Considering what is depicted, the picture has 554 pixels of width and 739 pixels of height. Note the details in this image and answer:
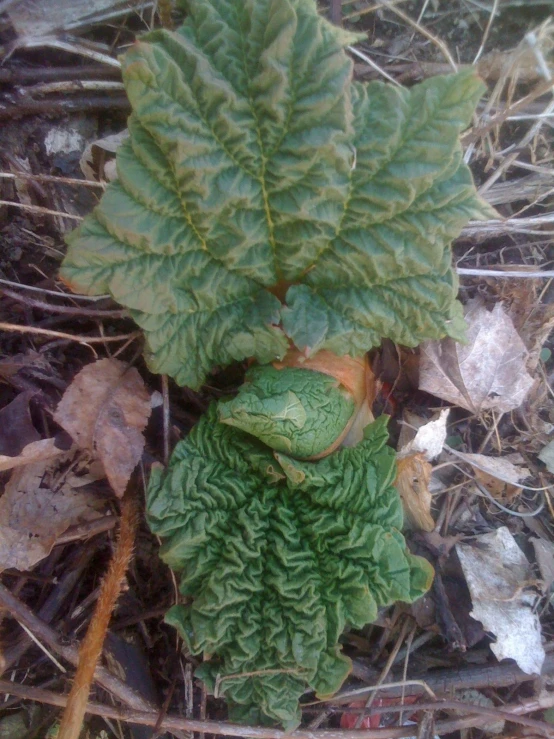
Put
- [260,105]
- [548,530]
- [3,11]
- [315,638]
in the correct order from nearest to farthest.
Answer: [260,105]
[315,638]
[3,11]
[548,530]

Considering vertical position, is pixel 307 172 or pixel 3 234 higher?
pixel 307 172

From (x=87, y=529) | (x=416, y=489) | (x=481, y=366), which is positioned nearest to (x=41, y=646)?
(x=87, y=529)

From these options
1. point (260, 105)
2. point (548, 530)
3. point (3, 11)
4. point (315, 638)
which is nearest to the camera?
point (260, 105)

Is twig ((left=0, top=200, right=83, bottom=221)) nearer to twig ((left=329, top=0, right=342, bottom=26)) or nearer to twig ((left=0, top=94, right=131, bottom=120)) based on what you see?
twig ((left=0, top=94, right=131, bottom=120))

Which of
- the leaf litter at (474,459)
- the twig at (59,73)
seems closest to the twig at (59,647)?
the leaf litter at (474,459)

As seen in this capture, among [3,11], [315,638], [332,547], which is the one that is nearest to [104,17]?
[3,11]

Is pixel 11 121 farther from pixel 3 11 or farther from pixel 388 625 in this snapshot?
pixel 388 625

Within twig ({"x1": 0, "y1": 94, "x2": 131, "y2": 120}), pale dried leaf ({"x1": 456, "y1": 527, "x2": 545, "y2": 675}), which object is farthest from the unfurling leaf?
twig ({"x1": 0, "y1": 94, "x2": 131, "y2": 120})
